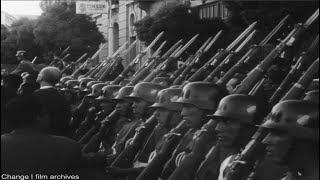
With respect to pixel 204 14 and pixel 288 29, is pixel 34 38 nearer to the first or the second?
pixel 204 14

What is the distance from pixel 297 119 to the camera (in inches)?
190

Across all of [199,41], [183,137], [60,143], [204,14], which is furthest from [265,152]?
[204,14]

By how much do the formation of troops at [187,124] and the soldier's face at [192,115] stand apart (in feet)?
0.04

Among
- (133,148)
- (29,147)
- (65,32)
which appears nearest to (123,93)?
(133,148)

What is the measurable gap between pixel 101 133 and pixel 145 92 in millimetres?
844

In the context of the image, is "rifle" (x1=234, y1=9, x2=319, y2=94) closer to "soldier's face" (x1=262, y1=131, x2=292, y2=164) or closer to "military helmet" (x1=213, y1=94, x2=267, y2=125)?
"military helmet" (x1=213, y1=94, x2=267, y2=125)

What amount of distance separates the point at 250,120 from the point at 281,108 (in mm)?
864

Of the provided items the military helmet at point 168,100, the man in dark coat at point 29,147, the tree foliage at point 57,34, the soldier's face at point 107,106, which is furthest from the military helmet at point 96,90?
the tree foliage at point 57,34

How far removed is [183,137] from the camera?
6.59 metres

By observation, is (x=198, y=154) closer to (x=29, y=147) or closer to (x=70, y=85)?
(x=29, y=147)

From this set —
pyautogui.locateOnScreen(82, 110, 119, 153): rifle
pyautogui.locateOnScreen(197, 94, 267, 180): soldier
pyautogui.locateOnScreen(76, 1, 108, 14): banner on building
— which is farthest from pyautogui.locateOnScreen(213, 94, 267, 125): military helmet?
pyautogui.locateOnScreen(76, 1, 108, 14): banner on building

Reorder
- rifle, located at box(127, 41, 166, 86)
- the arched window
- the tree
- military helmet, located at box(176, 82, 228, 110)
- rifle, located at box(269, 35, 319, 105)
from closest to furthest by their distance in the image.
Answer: rifle, located at box(269, 35, 319, 105) < military helmet, located at box(176, 82, 228, 110) < rifle, located at box(127, 41, 166, 86) < the tree < the arched window

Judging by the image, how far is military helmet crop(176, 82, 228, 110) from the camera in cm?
682

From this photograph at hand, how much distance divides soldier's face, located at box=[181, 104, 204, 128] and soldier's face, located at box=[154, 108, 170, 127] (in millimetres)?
500
